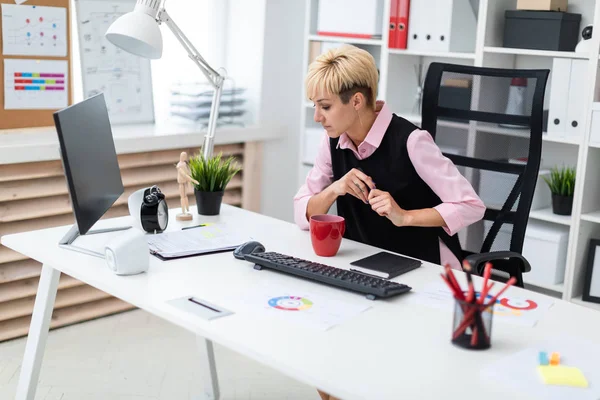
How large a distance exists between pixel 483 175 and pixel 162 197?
98 centimetres

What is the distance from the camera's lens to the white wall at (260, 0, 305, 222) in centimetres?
393

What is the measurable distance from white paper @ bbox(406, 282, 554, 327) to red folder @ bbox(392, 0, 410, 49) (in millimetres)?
1936

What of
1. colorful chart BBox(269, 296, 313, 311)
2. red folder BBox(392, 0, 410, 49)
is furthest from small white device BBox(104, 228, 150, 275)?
red folder BBox(392, 0, 410, 49)

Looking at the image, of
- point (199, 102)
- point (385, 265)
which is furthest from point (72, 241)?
point (199, 102)

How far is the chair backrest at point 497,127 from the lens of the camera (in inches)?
89.8

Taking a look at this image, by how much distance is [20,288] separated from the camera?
321cm

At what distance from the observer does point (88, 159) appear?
2.07 m

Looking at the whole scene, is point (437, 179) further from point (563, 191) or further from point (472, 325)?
point (563, 191)

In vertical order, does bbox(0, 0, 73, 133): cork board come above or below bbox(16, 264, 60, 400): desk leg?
above

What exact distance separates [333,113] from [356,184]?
0.22 meters

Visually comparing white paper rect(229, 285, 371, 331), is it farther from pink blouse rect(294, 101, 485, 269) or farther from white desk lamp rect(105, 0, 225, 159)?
white desk lamp rect(105, 0, 225, 159)

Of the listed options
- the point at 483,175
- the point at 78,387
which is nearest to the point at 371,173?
the point at 483,175

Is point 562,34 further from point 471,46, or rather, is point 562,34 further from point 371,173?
point 371,173

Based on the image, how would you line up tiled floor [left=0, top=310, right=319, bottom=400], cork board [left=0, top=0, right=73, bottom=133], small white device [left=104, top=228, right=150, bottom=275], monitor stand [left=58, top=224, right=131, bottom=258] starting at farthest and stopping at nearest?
cork board [left=0, top=0, right=73, bottom=133], tiled floor [left=0, top=310, right=319, bottom=400], monitor stand [left=58, top=224, right=131, bottom=258], small white device [left=104, top=228, right=150, bottom=275]
